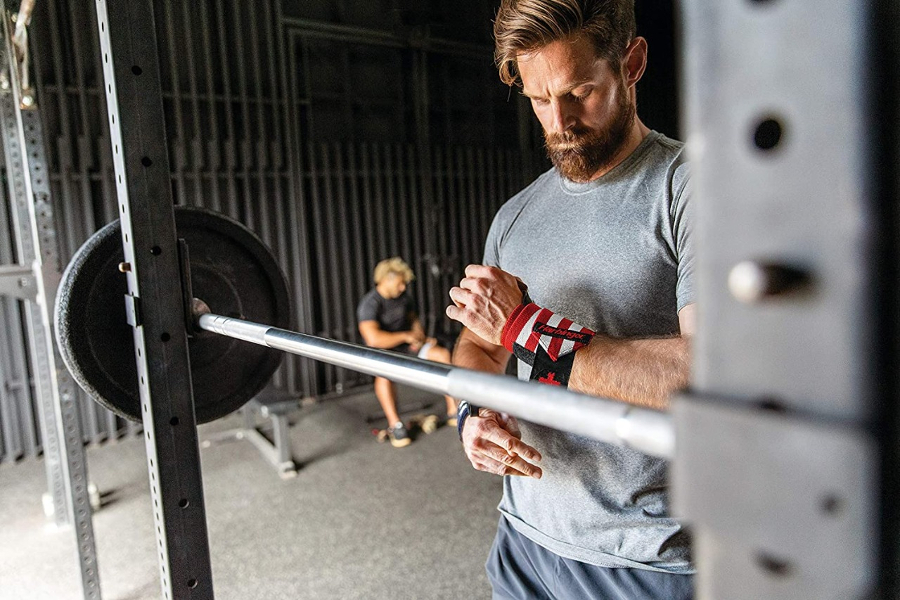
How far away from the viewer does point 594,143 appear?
1.18 m

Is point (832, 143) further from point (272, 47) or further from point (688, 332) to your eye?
point (272, 47)

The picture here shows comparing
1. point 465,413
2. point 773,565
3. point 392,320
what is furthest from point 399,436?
point 773,565

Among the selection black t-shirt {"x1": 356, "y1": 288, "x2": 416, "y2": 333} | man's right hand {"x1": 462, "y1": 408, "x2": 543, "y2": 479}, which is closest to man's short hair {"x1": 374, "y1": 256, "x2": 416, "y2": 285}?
black t-shirt {"x1": 356, "y1": 288, "x2": 416, "y2": 333}

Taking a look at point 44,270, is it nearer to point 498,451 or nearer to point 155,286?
point 155,286

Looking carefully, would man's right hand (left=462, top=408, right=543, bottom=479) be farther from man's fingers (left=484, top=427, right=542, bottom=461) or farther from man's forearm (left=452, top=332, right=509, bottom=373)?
man's forearm (left=452, top=332, right=509, bottom=373)

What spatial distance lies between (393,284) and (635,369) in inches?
143

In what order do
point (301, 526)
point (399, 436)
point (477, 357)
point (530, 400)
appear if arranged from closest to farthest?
point (530, 400), point (477, 357), point (301, 526), point (399, 436)

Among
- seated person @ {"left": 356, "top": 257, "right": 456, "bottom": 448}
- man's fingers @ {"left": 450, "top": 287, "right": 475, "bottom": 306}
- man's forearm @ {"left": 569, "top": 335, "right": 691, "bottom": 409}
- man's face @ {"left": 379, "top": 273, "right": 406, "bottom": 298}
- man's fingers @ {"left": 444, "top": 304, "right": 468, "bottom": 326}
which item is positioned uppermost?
man's fingers @ {"left": 450, "top": 287, "right": 475, "bottom": 306}

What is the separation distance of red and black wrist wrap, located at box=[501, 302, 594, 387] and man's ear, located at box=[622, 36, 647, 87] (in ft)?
1.64

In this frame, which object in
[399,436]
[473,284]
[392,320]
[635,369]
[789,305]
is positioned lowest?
[399,436]

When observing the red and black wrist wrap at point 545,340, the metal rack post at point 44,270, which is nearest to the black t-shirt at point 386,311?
the metal rack post at point 44,270

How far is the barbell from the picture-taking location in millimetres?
833

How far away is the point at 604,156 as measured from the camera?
3.89ft

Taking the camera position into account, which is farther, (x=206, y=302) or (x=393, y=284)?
(x=393, y=284)
